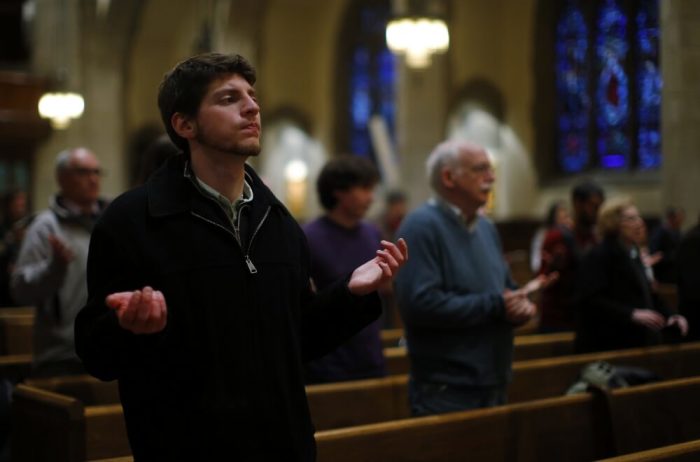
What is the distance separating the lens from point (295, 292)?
2277mm

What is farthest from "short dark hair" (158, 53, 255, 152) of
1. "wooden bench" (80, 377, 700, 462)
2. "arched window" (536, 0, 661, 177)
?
"arched window" (536, 0, 661, 177)

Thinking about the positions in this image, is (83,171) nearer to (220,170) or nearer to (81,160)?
(81,160)

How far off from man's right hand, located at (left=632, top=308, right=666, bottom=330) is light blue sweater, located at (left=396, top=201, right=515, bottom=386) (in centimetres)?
130

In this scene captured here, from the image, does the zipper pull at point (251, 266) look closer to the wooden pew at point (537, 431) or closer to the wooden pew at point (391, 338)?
the wooden pew at point (537, 431)

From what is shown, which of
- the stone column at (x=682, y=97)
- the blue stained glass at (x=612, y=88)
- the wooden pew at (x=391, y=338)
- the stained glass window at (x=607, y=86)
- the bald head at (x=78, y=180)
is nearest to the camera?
the bald head at (x=78, y=180)

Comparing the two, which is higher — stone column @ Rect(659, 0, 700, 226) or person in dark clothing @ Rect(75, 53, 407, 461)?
stone column @ Rect(659, 0, 700, 226)

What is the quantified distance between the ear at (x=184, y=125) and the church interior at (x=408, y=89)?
648cm

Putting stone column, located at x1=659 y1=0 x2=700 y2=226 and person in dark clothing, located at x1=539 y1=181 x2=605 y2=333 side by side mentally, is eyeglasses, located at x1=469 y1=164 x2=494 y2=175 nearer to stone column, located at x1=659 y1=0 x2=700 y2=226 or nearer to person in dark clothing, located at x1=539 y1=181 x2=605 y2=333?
person in dark clothing, located at x1=539 y1=181 x2=605 y2=333

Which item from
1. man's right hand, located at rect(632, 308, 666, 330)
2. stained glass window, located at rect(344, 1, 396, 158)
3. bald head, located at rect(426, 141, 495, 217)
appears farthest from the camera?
stained glass window, located at rect(344, 1, 396, 158)

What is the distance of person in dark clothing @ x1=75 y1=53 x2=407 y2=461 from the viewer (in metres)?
2.09

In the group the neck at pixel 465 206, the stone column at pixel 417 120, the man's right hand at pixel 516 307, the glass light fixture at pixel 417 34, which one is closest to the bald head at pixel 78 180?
the neck at pixel 465 206

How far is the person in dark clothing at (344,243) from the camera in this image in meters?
4.27

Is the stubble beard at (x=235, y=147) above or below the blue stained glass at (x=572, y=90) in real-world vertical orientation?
below

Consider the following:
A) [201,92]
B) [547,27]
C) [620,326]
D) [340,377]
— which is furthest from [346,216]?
[547,27]
